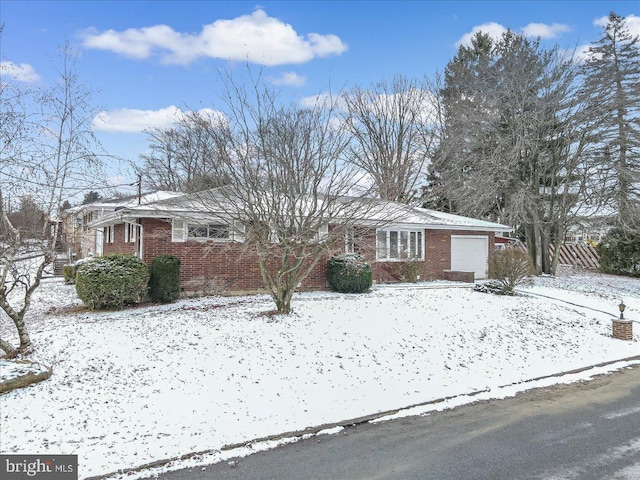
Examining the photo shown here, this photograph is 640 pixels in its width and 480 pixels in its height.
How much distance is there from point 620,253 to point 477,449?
23.1 metres

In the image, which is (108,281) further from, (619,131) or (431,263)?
(619,131)

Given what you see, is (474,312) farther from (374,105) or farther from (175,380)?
(374,105)

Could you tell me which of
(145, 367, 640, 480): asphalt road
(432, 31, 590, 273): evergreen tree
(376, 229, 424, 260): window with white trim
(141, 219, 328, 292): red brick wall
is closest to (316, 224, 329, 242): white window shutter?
(141, 219, 328, 292): red brick wall

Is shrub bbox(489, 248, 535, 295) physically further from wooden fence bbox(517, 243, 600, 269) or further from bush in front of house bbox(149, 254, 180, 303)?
wooden fence bbox(517, 243, 600, 269)

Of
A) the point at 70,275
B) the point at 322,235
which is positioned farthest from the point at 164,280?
the point at 70,275

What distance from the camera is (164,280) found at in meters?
10.9

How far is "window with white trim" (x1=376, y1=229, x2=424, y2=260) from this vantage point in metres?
16.2

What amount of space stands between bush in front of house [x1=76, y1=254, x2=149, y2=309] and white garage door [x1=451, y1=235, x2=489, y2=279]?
12866mm

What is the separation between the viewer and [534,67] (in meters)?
20.3

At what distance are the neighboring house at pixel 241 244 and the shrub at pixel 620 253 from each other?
8.54 meters

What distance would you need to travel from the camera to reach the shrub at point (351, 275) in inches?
512

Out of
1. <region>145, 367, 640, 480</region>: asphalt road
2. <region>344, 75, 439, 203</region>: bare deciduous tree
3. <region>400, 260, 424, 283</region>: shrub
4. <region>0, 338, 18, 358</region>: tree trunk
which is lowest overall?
<region>145, 367, 640, 480</region>: asphalt road

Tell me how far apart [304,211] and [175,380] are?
13.7ft

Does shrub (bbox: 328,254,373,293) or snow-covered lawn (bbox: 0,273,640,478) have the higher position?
shrub (bbox: 328,254,373,293)
